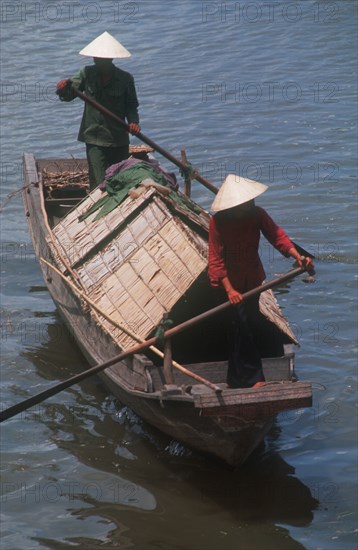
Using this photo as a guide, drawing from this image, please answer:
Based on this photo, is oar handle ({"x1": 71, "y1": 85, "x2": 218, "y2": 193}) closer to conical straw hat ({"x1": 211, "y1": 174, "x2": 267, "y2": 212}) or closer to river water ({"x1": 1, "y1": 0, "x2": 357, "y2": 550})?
river water ({"x1": 1, "y1": 0, "x2": 357, "y2": 550})

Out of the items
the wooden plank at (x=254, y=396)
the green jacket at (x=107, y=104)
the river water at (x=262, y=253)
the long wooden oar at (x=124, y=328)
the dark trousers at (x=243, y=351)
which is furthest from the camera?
the green jacket at (x=107, y=104)

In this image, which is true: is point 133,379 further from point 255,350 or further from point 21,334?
point 21,334

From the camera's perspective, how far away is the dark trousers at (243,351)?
7.19 m

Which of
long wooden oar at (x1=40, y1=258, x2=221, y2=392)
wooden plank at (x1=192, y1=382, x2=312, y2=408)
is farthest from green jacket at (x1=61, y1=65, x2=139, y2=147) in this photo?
wooden plank at (x1=192, y1=382, x2=312, y2=408)

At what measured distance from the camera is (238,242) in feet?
23.0

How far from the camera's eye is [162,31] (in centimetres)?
2028

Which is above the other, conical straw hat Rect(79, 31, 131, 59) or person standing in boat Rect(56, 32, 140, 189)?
conical straw hat Rect(79, 31, 131, 59)

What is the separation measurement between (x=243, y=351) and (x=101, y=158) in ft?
10.8

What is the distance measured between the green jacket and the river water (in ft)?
6.47

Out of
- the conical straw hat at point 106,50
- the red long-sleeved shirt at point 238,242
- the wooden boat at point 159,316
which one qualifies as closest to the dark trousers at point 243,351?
the wooden boat at point 159,316

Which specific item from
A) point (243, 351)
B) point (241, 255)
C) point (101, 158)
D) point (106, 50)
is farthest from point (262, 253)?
point (241, 255)

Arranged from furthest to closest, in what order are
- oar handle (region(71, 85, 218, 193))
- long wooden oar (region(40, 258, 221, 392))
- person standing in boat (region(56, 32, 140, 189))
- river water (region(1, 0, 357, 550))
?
person standing in boat (region(56, 32, 140, 189)) → oar handle (region(71, 85, 218, 193)) → river water (region(1, 0, 357, 550)) → long wooden oar (region(40, 258, 221, 392))

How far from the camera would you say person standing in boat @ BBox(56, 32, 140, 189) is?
9438 mm

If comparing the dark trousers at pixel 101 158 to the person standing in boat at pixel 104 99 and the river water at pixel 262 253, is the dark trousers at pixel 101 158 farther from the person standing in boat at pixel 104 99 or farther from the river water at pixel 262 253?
the river water at pixel 262 253
